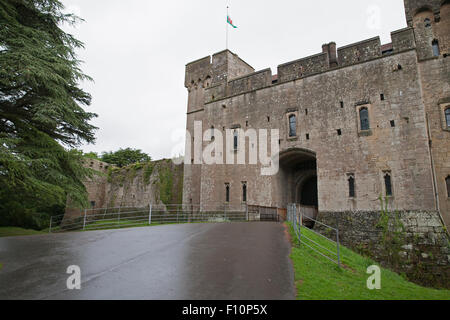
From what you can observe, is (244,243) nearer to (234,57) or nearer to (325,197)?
(325,197)

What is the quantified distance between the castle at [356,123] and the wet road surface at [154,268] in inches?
323

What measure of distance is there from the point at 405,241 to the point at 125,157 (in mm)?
50331

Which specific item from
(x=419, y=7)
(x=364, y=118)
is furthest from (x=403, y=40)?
(x=364, y=118)

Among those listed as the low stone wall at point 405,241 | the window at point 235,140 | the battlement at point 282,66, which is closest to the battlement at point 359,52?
the battlement at point 282,66

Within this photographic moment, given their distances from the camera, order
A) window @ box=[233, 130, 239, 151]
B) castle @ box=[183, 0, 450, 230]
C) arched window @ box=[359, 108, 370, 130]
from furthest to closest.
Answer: window @ box=[233, 130, 239, 151]
arched window @ box=[359, 108, 370, 130]
castle @ box=[183, 0, 450, 230]

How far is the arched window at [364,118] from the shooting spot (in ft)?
53.6

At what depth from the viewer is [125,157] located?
56062 millimetres

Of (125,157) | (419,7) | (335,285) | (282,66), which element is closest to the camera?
(335,285)

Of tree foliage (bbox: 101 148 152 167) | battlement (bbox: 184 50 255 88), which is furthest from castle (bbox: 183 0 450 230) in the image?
tree foliage (bbox: 101 148 152 167)

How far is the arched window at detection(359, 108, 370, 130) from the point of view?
16.3 meters

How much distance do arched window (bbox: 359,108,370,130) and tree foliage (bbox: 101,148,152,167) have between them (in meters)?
45.9

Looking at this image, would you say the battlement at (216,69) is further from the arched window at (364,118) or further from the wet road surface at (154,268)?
the wet road surface at (154,268)

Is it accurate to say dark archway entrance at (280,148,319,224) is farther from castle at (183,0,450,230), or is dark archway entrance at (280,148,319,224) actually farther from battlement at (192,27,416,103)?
battlement at (192,27,416,103)

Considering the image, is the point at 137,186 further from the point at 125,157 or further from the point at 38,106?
the point at 125,157
